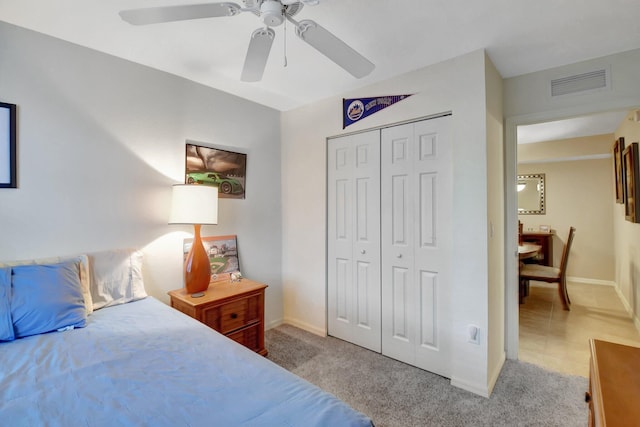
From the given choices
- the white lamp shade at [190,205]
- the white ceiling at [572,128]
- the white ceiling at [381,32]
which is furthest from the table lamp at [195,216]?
the white ceiling at [572,128]

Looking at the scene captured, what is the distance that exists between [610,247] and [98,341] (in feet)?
22.0

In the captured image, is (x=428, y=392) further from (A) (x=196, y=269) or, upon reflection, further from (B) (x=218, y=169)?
(B) (x=218, y=169)

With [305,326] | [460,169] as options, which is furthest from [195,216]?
[460,169]

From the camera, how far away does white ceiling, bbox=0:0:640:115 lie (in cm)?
161

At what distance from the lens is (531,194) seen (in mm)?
5477

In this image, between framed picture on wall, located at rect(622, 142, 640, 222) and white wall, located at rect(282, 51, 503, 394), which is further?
framed picture on wall, located at rect(622, 142, 640, 222)

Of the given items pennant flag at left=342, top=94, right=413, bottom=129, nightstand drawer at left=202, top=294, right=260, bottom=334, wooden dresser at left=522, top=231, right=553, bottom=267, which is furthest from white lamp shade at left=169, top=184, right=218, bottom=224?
wooden dresser at left=522, top=231, right=553, bottom=267

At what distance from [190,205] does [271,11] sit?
1.42 m

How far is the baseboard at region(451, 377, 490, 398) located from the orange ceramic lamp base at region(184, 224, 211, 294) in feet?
6.51

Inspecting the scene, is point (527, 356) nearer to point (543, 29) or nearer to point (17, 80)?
point (543, 29)

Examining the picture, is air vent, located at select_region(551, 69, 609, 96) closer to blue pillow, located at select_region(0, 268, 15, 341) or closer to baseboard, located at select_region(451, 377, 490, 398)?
baseboard, located at select_region(451, 377, 490, 398)

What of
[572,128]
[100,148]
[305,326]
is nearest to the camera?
[100,148]

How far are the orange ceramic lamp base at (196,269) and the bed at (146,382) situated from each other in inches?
24.9

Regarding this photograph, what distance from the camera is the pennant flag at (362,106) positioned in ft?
8.18
